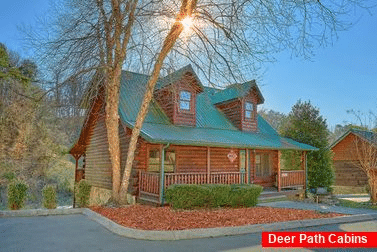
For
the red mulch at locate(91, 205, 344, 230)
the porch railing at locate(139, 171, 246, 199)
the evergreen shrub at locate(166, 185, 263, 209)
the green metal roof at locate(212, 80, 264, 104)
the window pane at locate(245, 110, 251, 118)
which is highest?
the green metal roof at locate(212, 80, 264, 104)

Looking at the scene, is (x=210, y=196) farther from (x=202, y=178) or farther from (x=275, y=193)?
(x=275, y=193)

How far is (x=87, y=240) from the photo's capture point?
7.63 metres

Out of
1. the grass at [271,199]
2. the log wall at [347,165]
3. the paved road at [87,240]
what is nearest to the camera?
the paved road at [87,240]

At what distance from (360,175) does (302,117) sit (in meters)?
11.7

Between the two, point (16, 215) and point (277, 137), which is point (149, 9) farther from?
point (277, 137)

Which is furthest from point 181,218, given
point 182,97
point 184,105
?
point 182,97

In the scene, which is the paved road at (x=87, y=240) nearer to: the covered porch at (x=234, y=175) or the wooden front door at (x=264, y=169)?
the covered porch at (x=234, y=175)

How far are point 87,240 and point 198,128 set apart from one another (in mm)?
11657

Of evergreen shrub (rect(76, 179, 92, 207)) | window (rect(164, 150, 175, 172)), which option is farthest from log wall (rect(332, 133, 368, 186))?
evergreen shrub (rect(76, 179, 92, 207))

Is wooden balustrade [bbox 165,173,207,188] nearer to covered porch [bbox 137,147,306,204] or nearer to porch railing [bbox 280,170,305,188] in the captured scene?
covered porch [bbox 137,147,306,204]

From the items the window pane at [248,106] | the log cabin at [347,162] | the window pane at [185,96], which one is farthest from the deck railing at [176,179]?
the log cabin at [347,162]

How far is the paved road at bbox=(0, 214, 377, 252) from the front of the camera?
22.7ft

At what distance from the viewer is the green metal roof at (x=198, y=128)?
15162 millimetres

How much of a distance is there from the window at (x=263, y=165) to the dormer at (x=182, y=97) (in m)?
6.15
